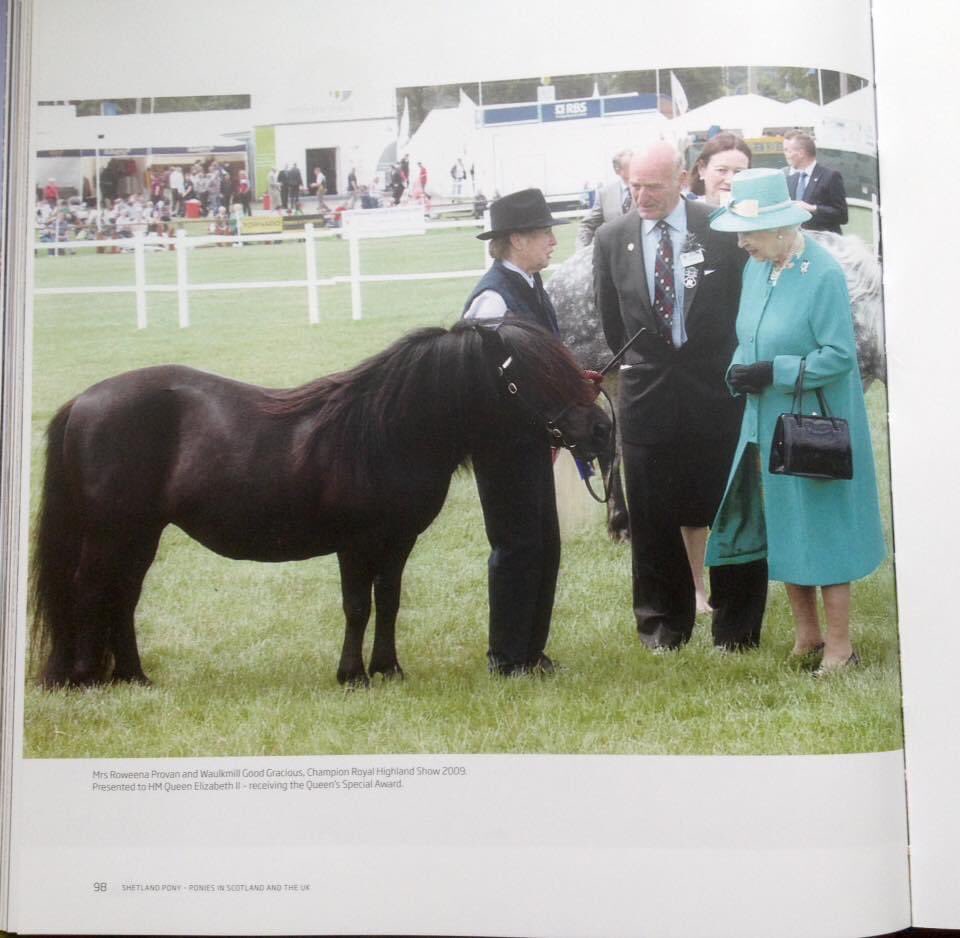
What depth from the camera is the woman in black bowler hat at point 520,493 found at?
2.57 metres

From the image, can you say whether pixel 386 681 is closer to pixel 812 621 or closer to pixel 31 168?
pixel 812 621

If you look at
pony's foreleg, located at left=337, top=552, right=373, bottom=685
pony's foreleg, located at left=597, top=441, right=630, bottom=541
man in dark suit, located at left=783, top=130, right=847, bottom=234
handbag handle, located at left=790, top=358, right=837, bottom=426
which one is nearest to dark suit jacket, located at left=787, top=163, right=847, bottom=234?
man in dark suit, located at left=783, top=130, right=847, bottom=234

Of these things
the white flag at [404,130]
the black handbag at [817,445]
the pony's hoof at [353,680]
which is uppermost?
the white flag at [404,130]

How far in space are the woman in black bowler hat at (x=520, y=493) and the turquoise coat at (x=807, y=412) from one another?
18.5 inches

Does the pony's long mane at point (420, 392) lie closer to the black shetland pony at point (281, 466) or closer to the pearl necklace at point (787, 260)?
the black shetland pony at point (281, 466)

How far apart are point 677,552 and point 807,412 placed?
48cm

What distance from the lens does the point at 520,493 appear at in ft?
8.46

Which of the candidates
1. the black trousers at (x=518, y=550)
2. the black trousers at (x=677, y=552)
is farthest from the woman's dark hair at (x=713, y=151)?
the black trousers at (x=518, y=550)

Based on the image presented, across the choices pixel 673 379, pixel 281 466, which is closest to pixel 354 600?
pixel 281 466

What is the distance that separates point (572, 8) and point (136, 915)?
2541 millimetres

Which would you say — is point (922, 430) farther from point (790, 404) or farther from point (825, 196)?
point (825, 196)

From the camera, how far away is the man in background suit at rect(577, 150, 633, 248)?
101 inches

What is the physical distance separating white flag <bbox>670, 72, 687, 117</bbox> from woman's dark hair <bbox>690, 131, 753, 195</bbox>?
0.11 meters

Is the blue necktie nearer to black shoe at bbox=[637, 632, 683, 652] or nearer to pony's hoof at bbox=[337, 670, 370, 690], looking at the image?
black shoe at bbox=[637, 632, 683, 652]
